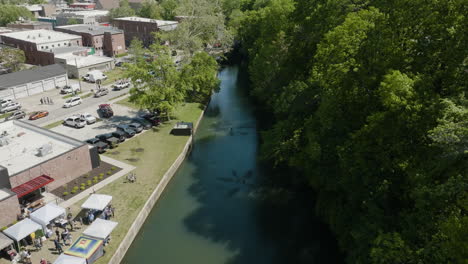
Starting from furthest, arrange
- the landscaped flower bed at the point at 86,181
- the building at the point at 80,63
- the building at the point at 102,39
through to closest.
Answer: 1. the building at the point at 102,39
2. the building at the point at 80,63
3. the landscaped flower bed at the point at 86,181

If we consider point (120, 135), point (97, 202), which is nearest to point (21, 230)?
point (97, 202)

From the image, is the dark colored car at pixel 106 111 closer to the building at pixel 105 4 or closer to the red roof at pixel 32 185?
the red roof at pixel 32 185

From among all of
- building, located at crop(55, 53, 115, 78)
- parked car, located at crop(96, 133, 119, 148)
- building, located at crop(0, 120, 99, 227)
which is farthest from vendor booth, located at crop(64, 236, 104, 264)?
building, located at crop(55, 53, 115, 78)

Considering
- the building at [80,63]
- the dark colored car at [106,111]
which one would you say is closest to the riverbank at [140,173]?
the dark colored car at [106,111]

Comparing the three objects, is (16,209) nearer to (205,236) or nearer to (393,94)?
(205,236)

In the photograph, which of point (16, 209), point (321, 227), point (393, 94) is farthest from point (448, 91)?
point (16, 209)

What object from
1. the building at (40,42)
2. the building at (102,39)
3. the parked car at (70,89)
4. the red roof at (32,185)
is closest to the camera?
the red roof at (32,185)
